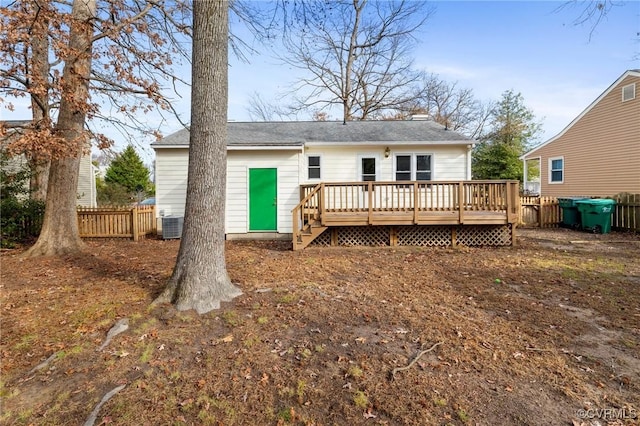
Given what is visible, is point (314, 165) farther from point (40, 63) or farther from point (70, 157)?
point (40, 63)

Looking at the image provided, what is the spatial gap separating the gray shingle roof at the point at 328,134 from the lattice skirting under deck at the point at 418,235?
3.19 meters

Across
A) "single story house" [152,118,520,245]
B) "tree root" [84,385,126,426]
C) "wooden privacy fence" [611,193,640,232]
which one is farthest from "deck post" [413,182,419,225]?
"wooden privacy fence" [611,193,640,232]

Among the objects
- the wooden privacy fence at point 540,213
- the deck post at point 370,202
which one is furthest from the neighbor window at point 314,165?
the wooden privacy fence at point 540,213

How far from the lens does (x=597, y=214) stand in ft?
38.9

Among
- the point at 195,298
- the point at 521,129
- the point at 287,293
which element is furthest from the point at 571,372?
the point at 521,129

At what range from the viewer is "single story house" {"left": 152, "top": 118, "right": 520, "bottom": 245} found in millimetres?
10891

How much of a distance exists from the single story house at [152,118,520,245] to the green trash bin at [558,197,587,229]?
16.6 ft

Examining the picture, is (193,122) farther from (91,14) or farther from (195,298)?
(91,14)

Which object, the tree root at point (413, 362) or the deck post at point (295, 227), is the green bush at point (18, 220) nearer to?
the deck post at point (295, 227)

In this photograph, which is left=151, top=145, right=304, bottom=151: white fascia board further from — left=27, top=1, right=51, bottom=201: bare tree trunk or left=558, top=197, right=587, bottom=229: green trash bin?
left=558, top=197, right=587, bottom=229: green trash bin

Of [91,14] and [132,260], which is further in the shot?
[91,14]

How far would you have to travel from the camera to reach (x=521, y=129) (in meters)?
27.1

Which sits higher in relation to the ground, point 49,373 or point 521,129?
point 521,129

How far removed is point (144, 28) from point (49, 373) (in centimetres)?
884
